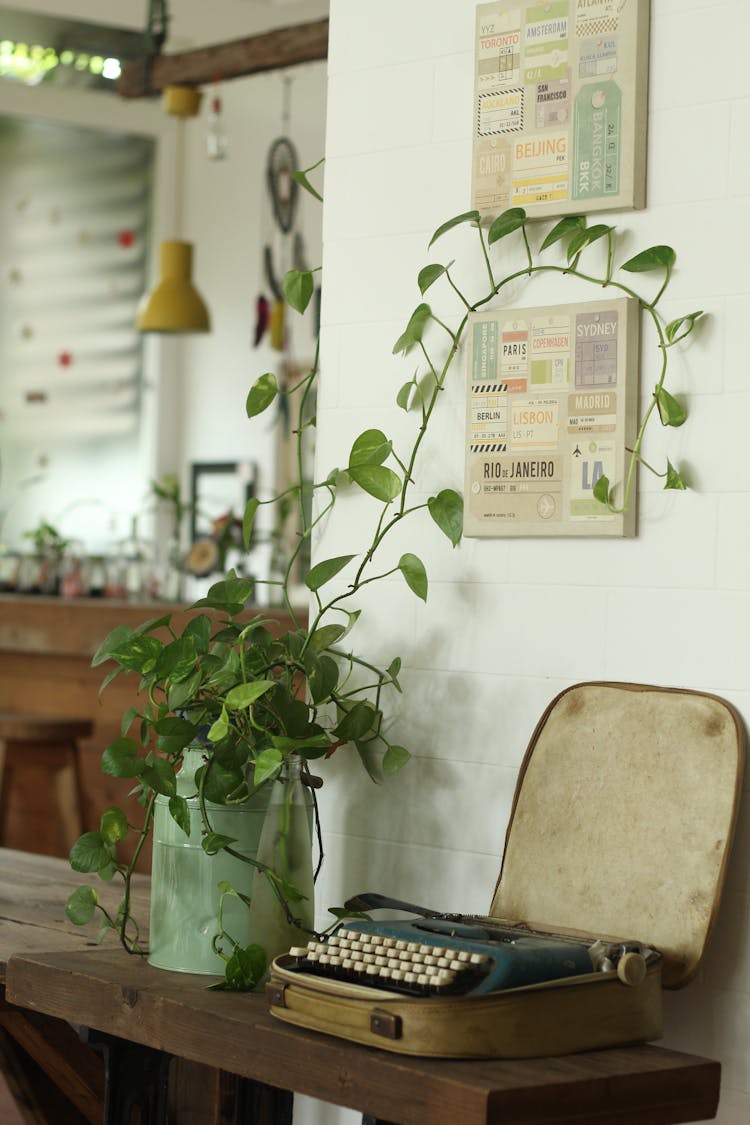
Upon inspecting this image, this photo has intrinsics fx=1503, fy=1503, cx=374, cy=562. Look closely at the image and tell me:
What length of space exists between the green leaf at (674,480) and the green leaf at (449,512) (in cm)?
31

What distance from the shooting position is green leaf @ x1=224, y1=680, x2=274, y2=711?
180 centimetres

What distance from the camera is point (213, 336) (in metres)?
7.40

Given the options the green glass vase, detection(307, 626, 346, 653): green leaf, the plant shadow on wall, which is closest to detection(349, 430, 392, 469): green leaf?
the plant shadow on wall

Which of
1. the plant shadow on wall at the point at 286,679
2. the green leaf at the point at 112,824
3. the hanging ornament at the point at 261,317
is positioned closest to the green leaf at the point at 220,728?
the plant shadow on wall at the point at 286,679

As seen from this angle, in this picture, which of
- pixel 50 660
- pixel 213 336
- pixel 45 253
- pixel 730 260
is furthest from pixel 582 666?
pixel 45 253

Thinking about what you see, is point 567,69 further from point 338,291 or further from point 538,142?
point 338,291

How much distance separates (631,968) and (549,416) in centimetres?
72

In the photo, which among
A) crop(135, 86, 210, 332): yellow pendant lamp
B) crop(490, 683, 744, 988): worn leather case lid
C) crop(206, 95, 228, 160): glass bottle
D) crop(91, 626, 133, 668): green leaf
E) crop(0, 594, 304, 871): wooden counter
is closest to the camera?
crop(490, 683, 744, 988): worn leather case lid

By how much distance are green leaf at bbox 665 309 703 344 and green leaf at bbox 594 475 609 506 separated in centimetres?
19

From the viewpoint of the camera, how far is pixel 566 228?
6.39ft

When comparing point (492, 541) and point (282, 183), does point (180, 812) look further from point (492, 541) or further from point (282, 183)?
point (282, 183)

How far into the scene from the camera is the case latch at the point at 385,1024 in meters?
1.47

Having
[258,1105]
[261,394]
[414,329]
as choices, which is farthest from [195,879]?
[414,329]

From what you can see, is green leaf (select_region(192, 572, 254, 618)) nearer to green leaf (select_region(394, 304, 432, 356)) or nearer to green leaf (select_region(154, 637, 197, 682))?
green leaf (select_region(154, 637, 197, 682))
